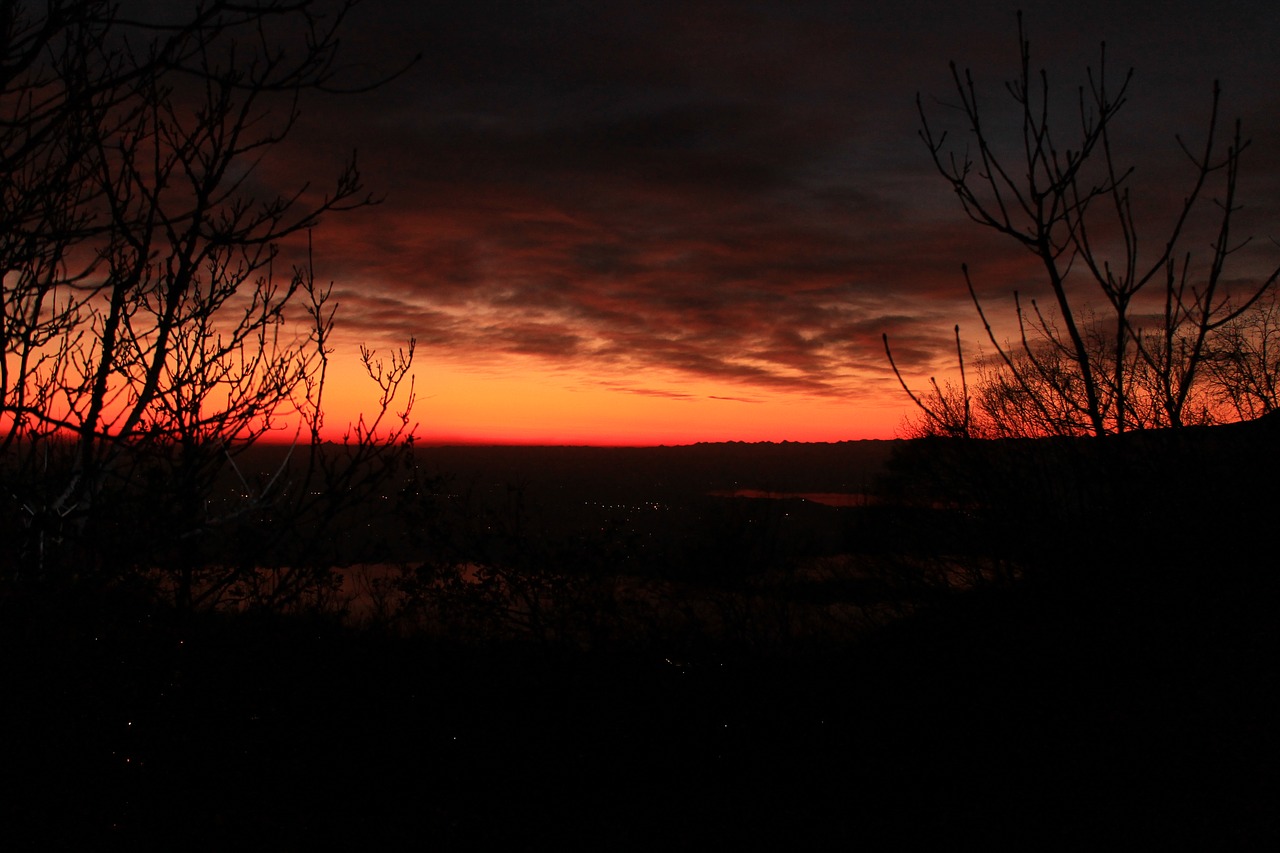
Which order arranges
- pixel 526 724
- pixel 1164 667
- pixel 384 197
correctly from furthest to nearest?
1. pixel 526 724
2. pixel 1164 667
3. pixel 384 197

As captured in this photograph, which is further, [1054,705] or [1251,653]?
[1054,705]

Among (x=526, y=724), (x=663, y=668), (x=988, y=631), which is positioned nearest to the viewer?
(x=988, y=631)

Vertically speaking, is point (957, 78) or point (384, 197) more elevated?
point (957, 78)

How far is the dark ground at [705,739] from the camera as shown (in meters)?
3.50

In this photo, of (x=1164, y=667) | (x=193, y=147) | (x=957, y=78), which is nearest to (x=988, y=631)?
(x=1164, y=667)

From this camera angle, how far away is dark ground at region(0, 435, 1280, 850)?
3.50 m

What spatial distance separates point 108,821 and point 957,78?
5.87m

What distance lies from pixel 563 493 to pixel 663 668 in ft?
15.7

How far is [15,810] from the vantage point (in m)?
4.05

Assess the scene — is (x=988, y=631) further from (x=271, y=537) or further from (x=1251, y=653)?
(x=271, y=537)

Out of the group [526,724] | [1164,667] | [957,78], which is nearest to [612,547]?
[526,724]

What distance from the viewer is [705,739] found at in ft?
25.3

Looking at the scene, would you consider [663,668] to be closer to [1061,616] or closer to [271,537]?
[1061,616]

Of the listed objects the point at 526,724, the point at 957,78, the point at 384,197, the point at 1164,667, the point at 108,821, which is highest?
the point at 957,78
